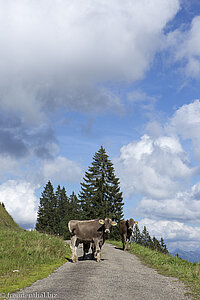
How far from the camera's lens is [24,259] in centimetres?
1596

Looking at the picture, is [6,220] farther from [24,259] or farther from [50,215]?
[50,215]

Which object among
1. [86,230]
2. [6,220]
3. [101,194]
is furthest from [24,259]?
[101,194]

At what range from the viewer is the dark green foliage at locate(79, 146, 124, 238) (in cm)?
5153

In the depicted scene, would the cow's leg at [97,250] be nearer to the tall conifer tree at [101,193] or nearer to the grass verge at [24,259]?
the grass verge at [24,259]

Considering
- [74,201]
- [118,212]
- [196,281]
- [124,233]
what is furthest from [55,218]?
[196,281]

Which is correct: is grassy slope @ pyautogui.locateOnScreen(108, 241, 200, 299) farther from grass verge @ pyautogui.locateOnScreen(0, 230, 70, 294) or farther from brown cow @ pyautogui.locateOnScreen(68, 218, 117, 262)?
grass verge @ pyautogui.locateOnScreen(0, 230, 70, 294)

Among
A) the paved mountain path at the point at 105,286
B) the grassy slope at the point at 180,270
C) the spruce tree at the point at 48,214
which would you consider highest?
the spruce tree at the point at 48,214

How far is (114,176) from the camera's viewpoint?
→ 178 ft

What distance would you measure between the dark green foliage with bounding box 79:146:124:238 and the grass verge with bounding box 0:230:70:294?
30499 millimetres

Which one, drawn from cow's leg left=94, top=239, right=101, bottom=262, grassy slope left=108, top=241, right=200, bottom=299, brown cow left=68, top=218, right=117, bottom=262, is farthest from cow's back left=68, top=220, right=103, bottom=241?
grassy slope left=108, top=241, right=200, bottom=299

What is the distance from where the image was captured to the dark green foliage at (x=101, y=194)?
51531 mm

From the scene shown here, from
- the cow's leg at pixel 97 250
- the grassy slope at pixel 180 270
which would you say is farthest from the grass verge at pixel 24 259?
the grassy slope at pixel 180 270

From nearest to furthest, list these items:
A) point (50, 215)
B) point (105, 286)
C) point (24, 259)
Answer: point (105, 286) → point (24, 259) → point (50, 215)

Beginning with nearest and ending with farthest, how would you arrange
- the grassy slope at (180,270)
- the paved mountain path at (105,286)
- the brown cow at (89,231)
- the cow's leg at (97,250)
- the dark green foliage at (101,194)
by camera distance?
the paved mountain path at (105,286) < the grassy slope at (180,270) < the cow's leg at (97,250) < the brown cow at (89,231) < the dark green foliage at (101,194)
